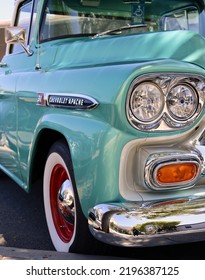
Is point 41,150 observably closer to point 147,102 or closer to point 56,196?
point 56,196

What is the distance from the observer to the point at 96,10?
3088mm

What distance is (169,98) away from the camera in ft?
6.59

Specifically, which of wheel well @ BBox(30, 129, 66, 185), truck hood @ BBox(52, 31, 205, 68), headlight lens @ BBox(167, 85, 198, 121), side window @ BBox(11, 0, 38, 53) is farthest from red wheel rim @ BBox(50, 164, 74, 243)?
side window @ BBox(11, 0, 38, 53)

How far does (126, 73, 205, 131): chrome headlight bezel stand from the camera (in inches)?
77.2

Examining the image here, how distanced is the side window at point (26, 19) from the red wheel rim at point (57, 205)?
1.29 metres

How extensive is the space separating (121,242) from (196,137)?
2.06ft

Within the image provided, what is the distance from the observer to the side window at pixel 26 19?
3.36 metres

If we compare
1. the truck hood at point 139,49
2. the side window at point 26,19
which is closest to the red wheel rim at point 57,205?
the truck hood at point 139,49

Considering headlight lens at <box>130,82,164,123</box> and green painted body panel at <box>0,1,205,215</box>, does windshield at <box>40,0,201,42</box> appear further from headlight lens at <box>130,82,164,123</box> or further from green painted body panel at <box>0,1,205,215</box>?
headlight lens at <box>130,82,164,123</box>

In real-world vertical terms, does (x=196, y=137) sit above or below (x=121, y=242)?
above

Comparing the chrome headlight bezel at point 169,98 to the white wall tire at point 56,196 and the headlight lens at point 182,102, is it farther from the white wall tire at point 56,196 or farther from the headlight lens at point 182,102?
the white wall tire at point 56,196

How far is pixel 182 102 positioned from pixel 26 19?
2077mm
